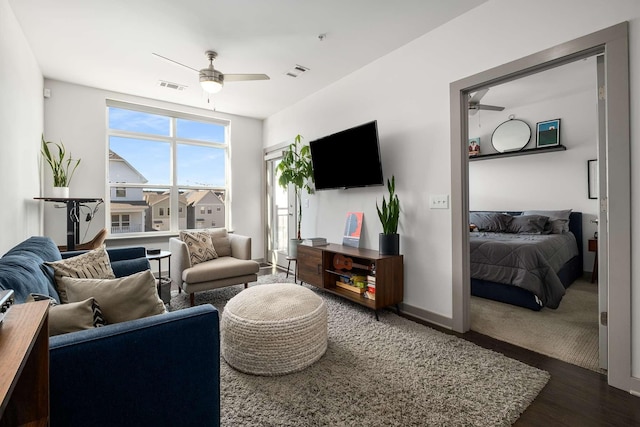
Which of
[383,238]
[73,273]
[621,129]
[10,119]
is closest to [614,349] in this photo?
[621,129]

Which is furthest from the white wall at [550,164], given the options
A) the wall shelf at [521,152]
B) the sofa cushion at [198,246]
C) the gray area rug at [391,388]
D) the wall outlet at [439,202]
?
the sofa cushion at [198,246]

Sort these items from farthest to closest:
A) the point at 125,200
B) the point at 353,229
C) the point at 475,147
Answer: the point at 475,147, the point at 125,200, the point at 353,229

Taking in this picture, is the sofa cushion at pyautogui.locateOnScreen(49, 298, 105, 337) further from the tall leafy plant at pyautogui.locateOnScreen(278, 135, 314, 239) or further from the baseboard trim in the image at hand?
the tall leafy plant at pyautogui.locateOnScreen(278, 135, 314, 239)

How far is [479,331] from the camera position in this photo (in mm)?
2527

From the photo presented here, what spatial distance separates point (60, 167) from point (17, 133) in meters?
1.30

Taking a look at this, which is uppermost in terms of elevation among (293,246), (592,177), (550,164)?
(550,164)

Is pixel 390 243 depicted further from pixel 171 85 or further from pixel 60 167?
pixel 60 167

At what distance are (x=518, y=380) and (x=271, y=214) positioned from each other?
4.32 m

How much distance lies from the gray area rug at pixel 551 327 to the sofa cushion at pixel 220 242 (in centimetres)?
290

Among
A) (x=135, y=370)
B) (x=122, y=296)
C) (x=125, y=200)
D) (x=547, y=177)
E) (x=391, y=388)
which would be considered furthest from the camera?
(x=547, y=177)

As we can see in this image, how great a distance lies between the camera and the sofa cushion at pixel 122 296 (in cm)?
127

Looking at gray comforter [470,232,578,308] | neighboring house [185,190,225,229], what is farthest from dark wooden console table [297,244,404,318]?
neighboring house [185,190,225,229]

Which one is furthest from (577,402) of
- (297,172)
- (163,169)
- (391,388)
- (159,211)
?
(163,169)

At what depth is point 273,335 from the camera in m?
1.88
